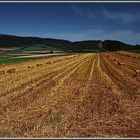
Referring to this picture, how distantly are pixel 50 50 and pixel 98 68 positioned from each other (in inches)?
105

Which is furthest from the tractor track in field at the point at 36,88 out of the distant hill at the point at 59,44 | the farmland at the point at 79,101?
the distant hill at the point at 59,44

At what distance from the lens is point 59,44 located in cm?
962

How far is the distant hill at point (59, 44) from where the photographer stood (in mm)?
9180

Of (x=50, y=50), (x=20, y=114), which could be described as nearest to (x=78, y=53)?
(x=50, y=50)

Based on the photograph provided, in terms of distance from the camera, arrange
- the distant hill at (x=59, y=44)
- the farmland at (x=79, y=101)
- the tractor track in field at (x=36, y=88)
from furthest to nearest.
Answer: the distant hill at (x=59, y=44) → the tractor track in field at (x=36, y=88) → the farmland at (x=79, y=101)

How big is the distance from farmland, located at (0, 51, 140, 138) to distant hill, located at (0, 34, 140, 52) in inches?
23.2

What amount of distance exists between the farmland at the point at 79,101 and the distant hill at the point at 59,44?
59 centimetres

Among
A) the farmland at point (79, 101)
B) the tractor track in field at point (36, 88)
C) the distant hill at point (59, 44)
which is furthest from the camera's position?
the distant hill at point (59, 44)

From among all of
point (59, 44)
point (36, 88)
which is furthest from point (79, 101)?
point (36, 88)

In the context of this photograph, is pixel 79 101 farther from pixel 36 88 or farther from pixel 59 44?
pixel 36 88

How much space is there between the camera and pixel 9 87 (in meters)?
10.6

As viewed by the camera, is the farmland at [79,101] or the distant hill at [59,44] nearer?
the farmland at [79,101]

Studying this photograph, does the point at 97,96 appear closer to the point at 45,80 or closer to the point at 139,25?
the point at 139,25

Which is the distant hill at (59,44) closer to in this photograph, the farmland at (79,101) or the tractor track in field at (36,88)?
the farmland at (79,101)
